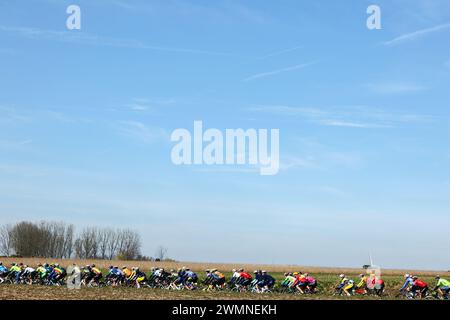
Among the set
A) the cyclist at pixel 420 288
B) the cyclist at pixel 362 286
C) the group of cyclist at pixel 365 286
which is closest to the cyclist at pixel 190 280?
the group of cyclist at pixel 365 286

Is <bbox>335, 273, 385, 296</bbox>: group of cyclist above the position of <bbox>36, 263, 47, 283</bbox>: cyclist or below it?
below

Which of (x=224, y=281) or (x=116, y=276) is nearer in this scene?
Result: (x=224, y=281)

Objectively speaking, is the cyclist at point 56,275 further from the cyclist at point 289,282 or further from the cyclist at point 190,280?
the cyclist at point 289,282

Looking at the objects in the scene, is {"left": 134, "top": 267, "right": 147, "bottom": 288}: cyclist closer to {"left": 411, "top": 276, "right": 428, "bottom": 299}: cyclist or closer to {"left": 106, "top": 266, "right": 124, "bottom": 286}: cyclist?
{"left": 106, "top": 266, "right": 124, "bottom": 286}: cyclist

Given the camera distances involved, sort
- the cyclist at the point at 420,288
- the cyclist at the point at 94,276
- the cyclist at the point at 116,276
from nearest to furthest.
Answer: the cyclist at the point at 420,288
the cyclist at the point at 94,276
the cyclist at the point at 116,276

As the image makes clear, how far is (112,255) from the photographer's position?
451ft

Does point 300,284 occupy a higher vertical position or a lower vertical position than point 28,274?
lower

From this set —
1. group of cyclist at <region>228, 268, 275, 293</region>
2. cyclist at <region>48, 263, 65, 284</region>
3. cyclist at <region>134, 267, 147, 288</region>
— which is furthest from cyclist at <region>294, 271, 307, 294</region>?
cyclist at <region>48, 263, 65, 284</region>

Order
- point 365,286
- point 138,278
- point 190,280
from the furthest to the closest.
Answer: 1. point 138,278
2. point 190,280
3. point 365,286

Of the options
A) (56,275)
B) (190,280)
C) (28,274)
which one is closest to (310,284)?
(190,280)

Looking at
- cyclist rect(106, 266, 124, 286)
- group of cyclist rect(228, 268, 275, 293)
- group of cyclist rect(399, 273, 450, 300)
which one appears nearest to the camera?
group of cyclist rect(399, 273, 450, 300)

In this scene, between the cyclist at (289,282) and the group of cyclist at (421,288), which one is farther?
the cyclist at (289,282)

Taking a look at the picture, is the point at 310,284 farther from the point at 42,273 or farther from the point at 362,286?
the point at 42,273
